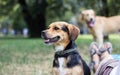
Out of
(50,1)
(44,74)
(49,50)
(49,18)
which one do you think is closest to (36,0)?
(50,1)

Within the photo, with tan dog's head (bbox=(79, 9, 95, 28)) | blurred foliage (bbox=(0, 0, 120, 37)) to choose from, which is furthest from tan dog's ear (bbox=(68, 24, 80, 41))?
blurred foliage (bbox=(0, 0, 120, 37))

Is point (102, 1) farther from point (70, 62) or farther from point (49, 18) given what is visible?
point (70, 62)

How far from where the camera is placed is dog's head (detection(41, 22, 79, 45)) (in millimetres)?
5793

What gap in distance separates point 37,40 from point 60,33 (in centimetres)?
1383

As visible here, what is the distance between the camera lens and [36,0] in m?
27.7

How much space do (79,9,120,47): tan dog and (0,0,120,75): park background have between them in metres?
0.55

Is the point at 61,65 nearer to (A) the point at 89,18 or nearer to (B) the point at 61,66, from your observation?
(B) the point at 61,66

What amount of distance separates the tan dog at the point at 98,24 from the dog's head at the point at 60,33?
25.0 feet

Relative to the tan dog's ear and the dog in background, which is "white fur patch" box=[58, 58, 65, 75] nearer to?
the tan dog's ear

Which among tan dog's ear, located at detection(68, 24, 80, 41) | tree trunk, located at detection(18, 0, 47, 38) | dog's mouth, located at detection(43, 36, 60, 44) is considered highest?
tan dog's ear, located at detection(68, 24, 80, 41)

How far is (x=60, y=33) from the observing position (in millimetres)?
5840

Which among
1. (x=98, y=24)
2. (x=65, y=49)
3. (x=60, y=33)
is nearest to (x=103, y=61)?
(x=65, y=49)

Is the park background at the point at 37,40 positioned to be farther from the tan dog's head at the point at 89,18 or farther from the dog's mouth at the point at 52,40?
the dog's mouth at the point at 52,40

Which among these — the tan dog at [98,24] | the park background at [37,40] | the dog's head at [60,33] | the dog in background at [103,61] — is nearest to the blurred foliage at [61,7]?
the park background at [37,40]
